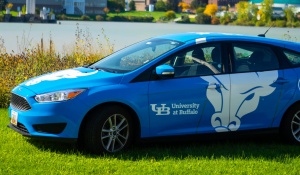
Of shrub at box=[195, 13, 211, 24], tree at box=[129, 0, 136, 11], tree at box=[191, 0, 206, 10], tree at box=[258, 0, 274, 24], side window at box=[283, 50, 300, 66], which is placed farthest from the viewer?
tree at box=[191, 0, 206, 10]

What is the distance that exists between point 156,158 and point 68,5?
169ft

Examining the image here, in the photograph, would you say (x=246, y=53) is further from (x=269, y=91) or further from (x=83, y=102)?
(x=83, y=102)

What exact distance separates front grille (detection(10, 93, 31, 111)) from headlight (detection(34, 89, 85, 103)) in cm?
22

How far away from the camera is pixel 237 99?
7.70 meters

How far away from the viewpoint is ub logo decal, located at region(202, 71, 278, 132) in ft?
25.0

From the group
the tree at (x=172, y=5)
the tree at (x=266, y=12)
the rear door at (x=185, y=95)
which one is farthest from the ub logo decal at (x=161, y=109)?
the tree at (x=172, y=5)

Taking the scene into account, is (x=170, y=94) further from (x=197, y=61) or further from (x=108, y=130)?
(x=108, y=130)

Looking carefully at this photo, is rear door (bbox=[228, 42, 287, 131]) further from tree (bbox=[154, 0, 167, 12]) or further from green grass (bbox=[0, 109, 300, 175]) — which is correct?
tree (bbox=[154, 0, 167, 12])

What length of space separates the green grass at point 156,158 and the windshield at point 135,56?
3.24ft

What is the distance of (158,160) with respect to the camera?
280 inches

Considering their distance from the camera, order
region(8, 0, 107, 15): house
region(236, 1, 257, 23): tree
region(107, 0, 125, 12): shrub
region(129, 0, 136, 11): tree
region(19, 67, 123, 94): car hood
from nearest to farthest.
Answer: region(19, 67, 123, 94): car hood < region(236, 1, 257, 23): tree < region(8, 0, 107, 15): house < region(107, 0, 125, 12): shrub < region(129, 0, 136, 11): tree

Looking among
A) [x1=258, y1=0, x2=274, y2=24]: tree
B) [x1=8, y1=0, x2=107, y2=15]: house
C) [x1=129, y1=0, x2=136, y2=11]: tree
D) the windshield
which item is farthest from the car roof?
[x1=129, y1=0, x2=136, y2=11]: tree

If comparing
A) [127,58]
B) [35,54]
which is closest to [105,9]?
[35,54]

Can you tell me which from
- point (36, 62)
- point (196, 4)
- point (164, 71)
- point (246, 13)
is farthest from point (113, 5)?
point (164, 71)
